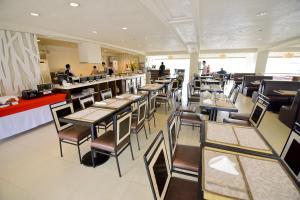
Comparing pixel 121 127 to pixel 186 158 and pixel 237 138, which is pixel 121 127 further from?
pixel 237 138

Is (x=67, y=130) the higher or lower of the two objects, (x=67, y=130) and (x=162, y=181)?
the lower

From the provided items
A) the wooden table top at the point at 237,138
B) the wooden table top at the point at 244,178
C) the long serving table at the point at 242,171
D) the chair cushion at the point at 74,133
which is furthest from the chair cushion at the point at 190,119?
the chair cushion at the point at 74,133

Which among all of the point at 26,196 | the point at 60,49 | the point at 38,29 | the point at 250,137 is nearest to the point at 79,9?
the point at 38,29

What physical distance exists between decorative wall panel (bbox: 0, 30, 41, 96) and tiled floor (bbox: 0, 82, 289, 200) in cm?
161

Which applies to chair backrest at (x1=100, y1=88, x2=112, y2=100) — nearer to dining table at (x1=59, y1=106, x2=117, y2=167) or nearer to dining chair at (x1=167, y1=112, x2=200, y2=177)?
dining table at (x1=59, y1=106, x2=117, y2=167)

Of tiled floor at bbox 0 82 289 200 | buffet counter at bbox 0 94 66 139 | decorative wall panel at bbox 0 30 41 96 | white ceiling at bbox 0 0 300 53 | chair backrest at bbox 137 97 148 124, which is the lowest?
tiled floor at bbox 0 82 289 200

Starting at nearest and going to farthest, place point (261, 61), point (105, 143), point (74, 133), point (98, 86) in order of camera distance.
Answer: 1. point (105, 143)
2. point (74, 133)
3. point (98, 86)
4. point (261, 61)

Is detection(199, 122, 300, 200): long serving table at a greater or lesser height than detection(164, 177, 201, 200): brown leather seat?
greater

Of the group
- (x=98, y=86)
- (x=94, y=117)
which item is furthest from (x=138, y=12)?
(x=98, y=86)

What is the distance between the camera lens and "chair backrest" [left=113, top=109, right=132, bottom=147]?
183 cm

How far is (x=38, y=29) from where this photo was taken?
3.99 metres

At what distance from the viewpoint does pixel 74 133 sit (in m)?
2.24

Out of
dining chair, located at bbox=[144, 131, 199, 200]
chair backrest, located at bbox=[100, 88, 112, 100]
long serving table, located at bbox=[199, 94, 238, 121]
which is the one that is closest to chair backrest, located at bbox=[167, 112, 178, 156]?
dining chair, located at bbox=[144, 131, 199, 200]

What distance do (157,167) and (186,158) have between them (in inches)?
25.2
